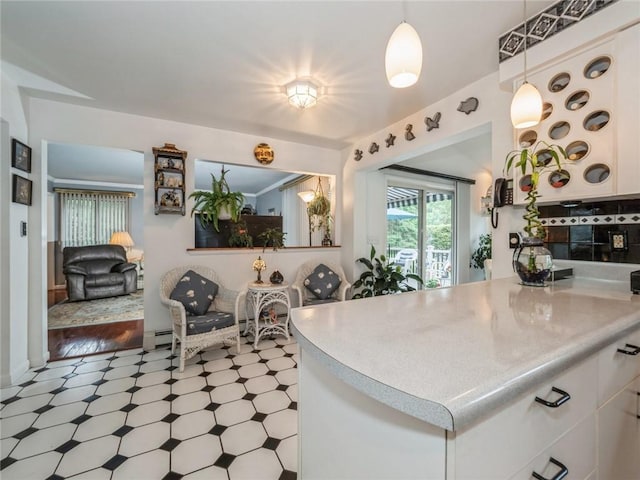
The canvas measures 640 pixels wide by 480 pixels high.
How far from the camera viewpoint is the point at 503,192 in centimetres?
196

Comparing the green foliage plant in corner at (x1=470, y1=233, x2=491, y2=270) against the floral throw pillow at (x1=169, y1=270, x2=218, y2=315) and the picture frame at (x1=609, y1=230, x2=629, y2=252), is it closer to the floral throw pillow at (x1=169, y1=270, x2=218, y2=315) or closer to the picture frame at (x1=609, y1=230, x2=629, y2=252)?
the picture frame at (x1=609, y1=230, x2=629, y2=252)

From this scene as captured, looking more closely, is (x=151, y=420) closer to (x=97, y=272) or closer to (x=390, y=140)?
(x=390, y=140)

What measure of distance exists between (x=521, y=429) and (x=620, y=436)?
677 millimetres

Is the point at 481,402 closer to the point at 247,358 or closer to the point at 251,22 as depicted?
the point at 251,22

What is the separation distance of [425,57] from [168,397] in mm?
3045

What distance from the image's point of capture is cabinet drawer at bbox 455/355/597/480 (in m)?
0.52

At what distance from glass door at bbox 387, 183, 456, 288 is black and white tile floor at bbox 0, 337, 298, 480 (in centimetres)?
290

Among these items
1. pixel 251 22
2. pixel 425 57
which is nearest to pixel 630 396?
pixel 425 57

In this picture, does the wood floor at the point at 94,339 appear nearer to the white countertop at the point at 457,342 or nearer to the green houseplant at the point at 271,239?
the green houseplant at the point at 271,239

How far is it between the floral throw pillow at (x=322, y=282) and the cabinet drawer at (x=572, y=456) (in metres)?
2.69

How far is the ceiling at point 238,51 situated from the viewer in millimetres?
1546

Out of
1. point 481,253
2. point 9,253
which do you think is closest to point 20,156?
point 9,253

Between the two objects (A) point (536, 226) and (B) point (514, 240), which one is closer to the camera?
(A) point (536, 226)

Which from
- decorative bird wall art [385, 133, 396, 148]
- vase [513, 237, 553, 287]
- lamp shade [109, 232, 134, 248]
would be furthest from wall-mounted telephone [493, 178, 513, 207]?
lamp shade [109, 232, 134, 248]
